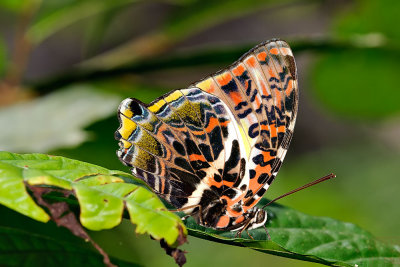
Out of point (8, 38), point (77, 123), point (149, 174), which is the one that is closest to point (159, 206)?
point (149, 174)

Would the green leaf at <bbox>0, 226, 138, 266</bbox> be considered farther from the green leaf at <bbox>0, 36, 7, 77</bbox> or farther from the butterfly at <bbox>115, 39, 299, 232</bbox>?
the green leaf at <bbox>0, 36, 7, 77</bbox>

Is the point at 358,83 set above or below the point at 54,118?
above

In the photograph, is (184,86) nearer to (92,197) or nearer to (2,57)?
(2,57)

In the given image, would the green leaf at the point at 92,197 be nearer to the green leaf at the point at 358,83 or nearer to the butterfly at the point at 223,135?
the butterfly at the point at 223,135

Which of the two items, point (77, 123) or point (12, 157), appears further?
point (77, 123)

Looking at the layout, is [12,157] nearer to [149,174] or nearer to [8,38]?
[149,174]

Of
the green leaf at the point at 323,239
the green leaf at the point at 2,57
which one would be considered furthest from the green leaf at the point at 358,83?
the green leaf at the point at 2,57

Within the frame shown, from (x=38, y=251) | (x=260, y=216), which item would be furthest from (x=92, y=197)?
(x=260, y=216)
